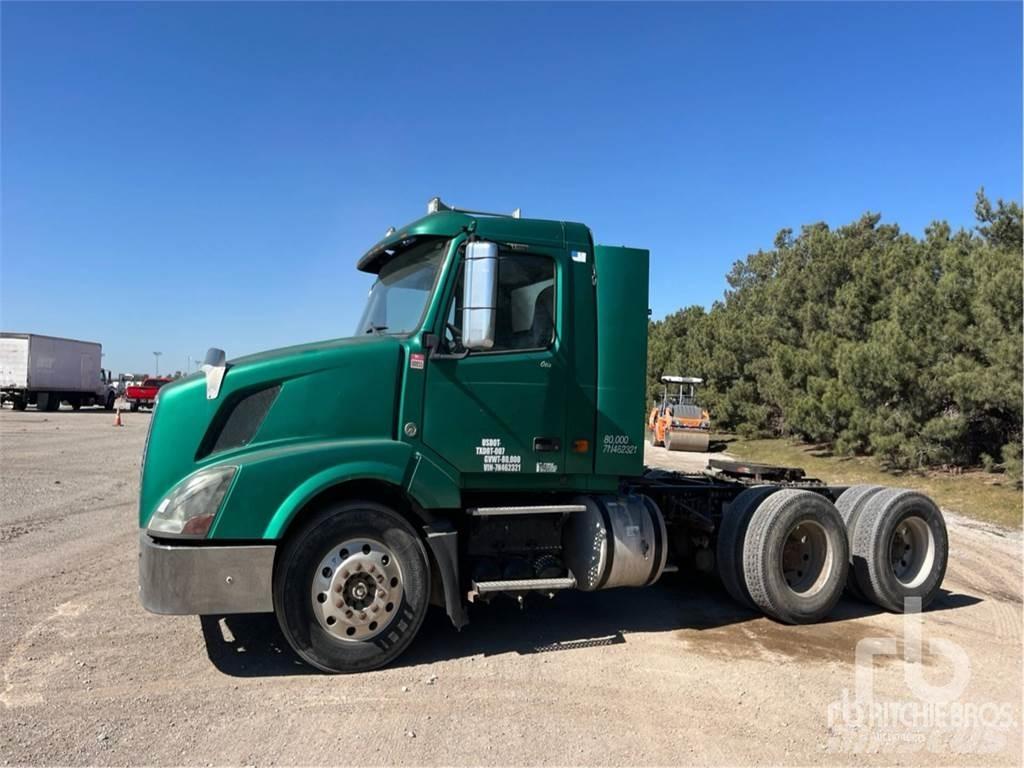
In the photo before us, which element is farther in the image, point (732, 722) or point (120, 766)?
point (732, 722)

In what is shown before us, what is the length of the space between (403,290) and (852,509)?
15.4 ft

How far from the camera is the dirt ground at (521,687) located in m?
3.80

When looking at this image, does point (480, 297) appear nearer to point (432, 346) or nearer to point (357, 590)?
point (432, 346)

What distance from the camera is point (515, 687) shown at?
4.59m

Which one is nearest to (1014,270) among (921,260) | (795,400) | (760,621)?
(921,260)

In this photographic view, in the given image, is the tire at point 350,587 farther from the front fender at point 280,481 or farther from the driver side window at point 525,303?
the driver side window at point 525,303

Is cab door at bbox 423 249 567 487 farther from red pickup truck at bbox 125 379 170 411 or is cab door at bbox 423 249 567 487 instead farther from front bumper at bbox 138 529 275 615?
red pickup truck at bbox 125 379 170 411

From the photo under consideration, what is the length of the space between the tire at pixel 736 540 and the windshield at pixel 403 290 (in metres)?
3.33

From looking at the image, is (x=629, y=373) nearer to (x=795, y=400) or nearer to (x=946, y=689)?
(x=946, y=689)

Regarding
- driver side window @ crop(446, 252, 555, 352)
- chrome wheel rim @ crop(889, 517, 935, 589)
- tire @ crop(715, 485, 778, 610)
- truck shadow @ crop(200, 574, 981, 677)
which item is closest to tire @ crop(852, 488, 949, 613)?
chrome wheel rim @ crop(889, 517, 935, 589)

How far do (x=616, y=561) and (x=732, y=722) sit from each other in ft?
4.80

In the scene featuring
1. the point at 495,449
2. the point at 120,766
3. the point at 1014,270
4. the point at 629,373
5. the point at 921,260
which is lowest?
the point at 120,766

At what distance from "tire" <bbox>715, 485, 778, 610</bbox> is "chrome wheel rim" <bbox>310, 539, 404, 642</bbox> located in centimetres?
302

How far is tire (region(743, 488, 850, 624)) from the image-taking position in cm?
602
